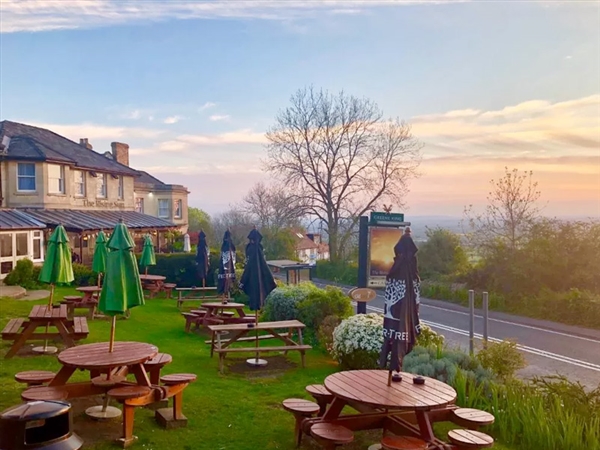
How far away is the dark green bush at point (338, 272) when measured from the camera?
3375 cm

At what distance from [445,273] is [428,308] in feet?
18.2

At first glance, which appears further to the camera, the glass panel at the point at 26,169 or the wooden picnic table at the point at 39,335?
the glass panel at the point at 26,169

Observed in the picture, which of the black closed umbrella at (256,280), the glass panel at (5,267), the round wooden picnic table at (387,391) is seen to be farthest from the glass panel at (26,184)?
the round wooden picnic table at (387,391)

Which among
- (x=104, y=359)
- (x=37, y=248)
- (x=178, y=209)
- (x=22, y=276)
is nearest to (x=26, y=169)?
(x=37, y=248)

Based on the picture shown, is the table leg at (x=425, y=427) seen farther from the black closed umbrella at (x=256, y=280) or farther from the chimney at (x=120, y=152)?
the chimney at (x=120, y=152)

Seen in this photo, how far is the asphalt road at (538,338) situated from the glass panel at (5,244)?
15.9m

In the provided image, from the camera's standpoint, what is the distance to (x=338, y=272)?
3581 centimetres

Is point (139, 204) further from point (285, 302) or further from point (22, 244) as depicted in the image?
point (285, 302)

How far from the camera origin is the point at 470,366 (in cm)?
894

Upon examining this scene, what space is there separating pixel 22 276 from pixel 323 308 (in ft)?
48.5

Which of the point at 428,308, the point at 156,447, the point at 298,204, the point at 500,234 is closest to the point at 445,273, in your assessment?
the point at 500,234

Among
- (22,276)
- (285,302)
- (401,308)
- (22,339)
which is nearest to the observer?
(401,308)

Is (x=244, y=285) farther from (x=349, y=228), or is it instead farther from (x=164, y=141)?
(x=349, y=228)

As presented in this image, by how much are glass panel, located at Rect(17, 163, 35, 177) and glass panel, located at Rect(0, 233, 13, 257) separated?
5937 millimetres
